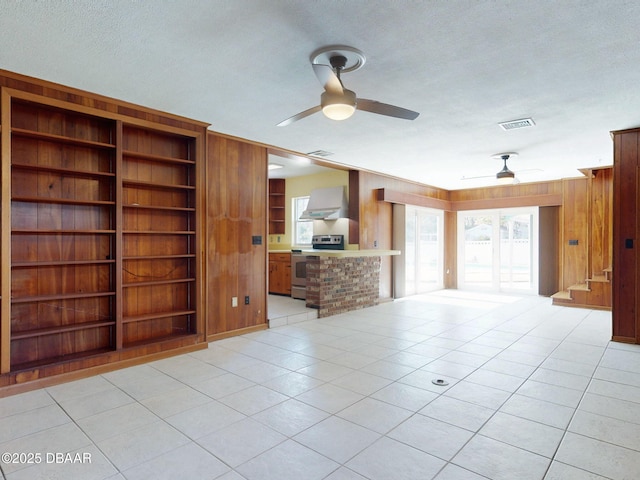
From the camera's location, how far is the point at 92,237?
3.61m

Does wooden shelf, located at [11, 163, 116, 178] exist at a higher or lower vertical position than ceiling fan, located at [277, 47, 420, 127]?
lower

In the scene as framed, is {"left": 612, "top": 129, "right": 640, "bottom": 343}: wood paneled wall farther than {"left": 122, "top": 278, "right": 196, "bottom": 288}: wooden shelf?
Yes

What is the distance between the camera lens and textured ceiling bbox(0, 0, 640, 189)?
2.16 m

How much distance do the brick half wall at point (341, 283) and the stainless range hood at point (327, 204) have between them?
3.60ft

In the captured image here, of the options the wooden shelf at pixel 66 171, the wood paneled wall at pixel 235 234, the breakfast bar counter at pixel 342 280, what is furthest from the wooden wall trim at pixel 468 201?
the wooden shelf at pixel 66 171

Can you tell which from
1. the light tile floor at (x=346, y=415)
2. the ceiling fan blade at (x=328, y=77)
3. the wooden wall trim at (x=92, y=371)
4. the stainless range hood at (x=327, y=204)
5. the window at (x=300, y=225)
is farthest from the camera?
the window at (x=300, y=225)

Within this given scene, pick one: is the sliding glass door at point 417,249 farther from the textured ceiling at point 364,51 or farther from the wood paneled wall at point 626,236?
the wood paneled wall at point 626,236

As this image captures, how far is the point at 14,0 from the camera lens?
205 centimetres

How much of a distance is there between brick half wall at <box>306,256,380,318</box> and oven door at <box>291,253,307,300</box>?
0.88 meters

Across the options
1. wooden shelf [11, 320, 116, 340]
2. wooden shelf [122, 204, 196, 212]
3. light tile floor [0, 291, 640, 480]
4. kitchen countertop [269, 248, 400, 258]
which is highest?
wooden shelf [122, 204, 196, 212]

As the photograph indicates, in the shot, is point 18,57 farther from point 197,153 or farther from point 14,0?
point 197,153

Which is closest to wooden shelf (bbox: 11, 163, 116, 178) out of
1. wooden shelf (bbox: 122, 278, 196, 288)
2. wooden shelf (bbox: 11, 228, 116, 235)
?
wooden shelf (bbox: 11, 228, 116, 235)

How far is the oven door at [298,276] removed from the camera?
7055 millimetres

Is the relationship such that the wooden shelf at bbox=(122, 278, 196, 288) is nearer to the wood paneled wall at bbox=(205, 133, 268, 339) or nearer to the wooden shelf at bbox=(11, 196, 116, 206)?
the wood paneled wall at bbox=(205, 133, 268, 339)
